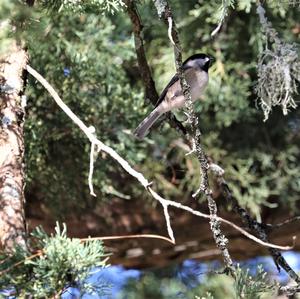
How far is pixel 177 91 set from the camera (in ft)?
6.98

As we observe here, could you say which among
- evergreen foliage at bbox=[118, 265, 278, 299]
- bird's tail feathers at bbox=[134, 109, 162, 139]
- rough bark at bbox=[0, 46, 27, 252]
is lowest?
evergreen foliage at bbox=[118, 265, 278, 299]

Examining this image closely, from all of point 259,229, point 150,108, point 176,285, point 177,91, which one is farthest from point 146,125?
point 176,285

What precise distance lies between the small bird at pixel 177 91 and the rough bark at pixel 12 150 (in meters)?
0.55

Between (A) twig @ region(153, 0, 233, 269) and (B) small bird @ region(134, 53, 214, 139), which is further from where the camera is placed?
(B) small bird @ region(134, 53, 214, 139)

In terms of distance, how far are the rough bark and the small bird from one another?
1.80ft

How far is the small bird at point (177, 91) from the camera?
206cm

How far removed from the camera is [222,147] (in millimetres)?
2869

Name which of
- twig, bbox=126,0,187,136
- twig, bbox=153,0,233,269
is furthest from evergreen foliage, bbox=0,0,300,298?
twig, bbox=153,0,233,269

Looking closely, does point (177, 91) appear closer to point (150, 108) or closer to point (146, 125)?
point (146, 125)

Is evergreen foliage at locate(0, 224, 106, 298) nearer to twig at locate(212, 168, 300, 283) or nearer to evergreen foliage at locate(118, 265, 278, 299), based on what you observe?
twig at locate(212, 168, 300, 283)

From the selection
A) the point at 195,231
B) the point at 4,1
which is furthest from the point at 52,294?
the point at 195,231

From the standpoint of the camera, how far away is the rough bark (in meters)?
1.25

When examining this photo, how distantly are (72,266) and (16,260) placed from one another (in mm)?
98

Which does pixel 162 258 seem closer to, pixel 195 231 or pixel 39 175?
pixel 195 231
